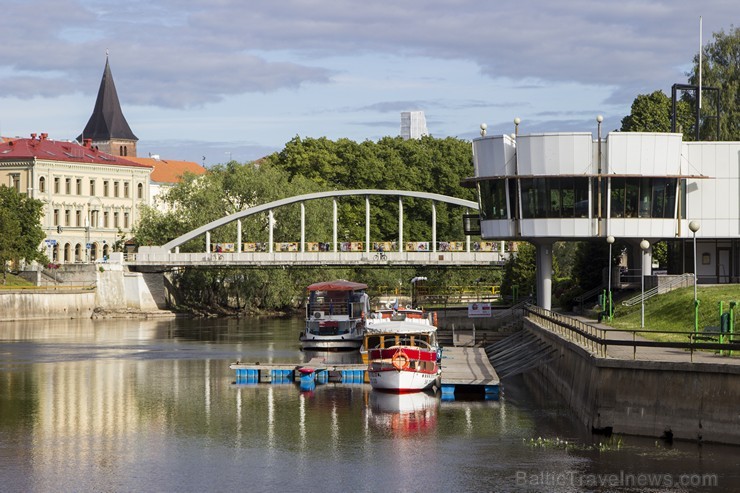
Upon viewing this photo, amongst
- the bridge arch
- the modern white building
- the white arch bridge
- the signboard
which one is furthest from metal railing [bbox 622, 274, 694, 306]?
the bridge arch

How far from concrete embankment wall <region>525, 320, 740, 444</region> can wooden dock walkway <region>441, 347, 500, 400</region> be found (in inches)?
395

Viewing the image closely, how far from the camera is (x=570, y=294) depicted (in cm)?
8175

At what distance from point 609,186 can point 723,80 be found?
4618 centimetres

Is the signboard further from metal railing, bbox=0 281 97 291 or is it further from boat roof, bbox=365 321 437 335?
metal railing, bbox=0 281 97 291

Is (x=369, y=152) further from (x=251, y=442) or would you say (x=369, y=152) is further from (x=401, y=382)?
(x=251, y=442)

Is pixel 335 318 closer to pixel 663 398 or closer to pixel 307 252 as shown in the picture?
pixel 307 252

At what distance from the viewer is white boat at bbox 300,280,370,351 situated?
82125 mm

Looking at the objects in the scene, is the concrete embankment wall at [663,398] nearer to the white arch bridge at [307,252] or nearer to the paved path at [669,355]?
the paved path at [669,355]

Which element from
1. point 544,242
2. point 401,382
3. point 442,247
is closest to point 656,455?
point 401,382

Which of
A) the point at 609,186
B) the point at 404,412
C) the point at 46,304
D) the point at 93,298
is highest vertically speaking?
the point at 609,186

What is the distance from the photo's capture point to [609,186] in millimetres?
68500

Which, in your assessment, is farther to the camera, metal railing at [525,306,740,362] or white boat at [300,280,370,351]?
white boat at [300,280,370,351]

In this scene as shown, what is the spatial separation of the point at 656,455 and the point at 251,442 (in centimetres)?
1339

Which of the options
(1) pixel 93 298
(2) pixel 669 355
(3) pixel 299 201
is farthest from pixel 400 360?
(1) pixel 93 298
